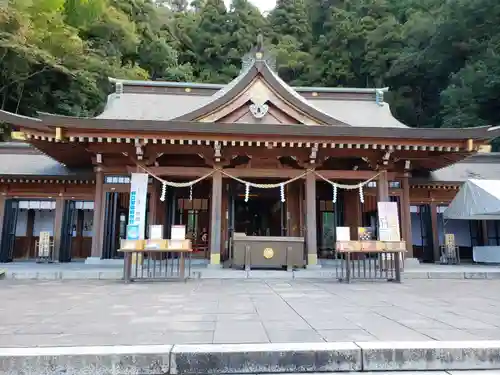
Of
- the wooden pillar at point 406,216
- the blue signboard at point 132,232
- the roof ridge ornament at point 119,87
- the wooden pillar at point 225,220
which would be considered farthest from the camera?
the roof ridge ornament at point 119,87

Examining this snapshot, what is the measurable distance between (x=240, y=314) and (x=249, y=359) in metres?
1.63

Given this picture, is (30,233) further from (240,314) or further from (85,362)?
(85,362)

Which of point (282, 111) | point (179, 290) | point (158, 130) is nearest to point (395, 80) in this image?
point (282, 111)

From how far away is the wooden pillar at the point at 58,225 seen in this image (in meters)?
13.5

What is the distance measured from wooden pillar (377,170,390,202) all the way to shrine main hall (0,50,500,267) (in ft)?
0.12

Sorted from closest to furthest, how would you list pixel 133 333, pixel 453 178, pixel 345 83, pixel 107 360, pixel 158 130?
pixel 107 360 → pixel 133 333 → pixel 158 130 → pixel 453 178 → pixel 345 83

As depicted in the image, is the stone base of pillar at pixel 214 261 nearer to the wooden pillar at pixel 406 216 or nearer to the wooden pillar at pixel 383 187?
the wooden pillar at pixel 383 187

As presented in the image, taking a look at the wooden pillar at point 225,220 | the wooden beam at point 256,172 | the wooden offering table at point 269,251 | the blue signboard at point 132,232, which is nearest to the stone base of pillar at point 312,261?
the wooden offering table at point 269,251

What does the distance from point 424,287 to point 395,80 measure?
26231 millimetres

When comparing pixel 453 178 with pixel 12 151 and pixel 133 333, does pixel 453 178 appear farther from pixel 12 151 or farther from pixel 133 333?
pixel 12 151

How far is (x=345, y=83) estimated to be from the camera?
32.4 m

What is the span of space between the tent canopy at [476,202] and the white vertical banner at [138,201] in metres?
10.7

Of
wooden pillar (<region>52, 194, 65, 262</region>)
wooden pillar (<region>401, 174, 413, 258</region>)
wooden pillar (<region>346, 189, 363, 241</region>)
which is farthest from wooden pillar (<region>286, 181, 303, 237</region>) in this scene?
wooden pillar (<region>52, 194, 65, 262</region>)

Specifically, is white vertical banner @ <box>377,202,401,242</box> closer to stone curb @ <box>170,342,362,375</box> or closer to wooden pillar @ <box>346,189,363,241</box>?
wooden pillar @ <box>346,189,363,241</box>
